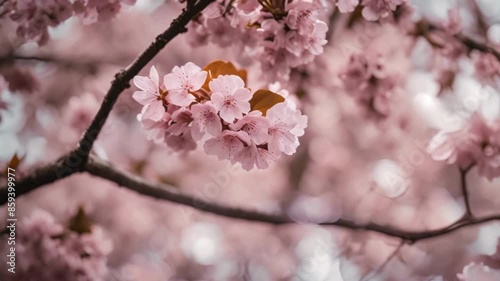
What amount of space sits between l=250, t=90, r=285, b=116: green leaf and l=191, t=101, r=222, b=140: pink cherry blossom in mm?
73

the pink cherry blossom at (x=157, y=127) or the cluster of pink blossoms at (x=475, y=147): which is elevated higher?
the pink cherry blossom at (x=157, y=127)

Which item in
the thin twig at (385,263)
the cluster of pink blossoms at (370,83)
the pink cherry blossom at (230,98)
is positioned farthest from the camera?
the cluster of pink blossoms at (370,83)

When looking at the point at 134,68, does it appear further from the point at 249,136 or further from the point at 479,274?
the point at 479,274

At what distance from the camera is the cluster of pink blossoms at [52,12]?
109cm

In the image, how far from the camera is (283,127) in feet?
2.78

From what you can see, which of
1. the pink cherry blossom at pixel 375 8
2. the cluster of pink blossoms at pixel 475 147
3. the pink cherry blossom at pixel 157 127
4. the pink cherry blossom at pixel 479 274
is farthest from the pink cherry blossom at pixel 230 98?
the cluster of pink blossoms at pixel 475 147

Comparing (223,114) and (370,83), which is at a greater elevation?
(223,114)

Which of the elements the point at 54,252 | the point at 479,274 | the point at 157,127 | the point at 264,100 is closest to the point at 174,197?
the point at 54,252

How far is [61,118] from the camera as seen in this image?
9.41ft

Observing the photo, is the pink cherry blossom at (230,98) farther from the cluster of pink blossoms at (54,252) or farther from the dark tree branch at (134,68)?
the cluster of pink blossoms at (54,252)

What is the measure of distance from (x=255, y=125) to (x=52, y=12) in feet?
1.78

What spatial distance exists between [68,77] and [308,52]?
7.55 ft

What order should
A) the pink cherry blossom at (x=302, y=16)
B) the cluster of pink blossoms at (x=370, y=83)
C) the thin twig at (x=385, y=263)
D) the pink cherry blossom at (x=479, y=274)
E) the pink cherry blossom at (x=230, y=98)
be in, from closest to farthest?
the pink cherry blossom at (x=230, y=98), the pink cherry blossom at (x=302, y=16), the pink cherry blossom at (x=479, y=274), the thin twig at (x=385, y=263), the cluster of pink blossoms at (x=370, y=83)

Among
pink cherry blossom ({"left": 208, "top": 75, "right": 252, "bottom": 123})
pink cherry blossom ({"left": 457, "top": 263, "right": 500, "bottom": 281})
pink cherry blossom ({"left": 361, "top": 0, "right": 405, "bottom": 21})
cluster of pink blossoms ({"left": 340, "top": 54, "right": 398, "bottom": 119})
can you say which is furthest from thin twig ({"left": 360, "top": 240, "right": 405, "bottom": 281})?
pink cherry blossom ({"left": 208, "top": 75, "right": 252, "bottom": 123})
